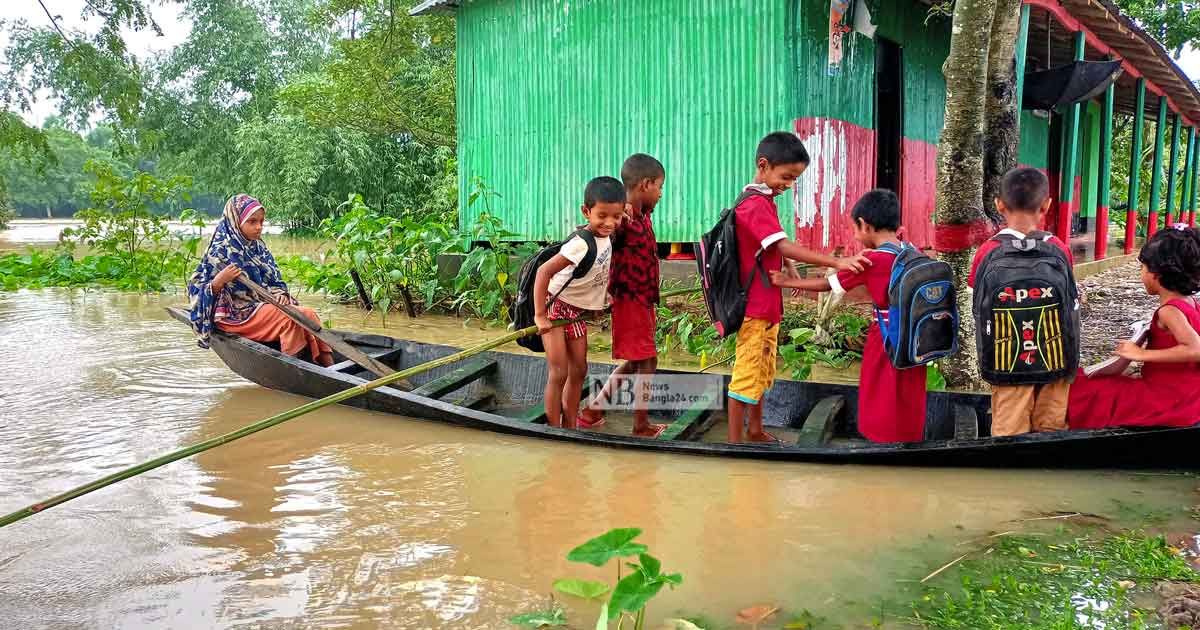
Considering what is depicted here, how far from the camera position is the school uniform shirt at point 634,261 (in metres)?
4.18

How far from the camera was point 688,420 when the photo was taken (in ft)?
13.7

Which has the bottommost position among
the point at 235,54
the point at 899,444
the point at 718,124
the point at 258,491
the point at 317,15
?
the point at 258,491

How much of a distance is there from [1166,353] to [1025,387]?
0.49 m

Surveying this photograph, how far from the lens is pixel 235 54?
26156 mm

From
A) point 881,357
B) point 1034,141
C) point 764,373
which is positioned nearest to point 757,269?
point 764,373

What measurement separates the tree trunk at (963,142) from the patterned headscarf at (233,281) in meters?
4.12

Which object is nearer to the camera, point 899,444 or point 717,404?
point 899,444

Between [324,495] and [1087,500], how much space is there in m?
3.10

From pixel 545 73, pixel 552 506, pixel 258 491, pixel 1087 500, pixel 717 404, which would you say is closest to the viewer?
pixel 1087 500

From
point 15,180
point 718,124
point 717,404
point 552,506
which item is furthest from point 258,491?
point 15,180

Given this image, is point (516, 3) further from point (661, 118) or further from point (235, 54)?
point (235, 54)

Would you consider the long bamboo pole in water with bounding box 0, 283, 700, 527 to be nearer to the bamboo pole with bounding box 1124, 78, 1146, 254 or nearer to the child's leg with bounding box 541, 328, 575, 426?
the child's leg with bounding box 541, 328, 575, 426

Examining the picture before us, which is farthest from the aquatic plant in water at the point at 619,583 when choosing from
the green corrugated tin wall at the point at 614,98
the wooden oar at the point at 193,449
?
the green corrugated tin wall at the point at 614,98

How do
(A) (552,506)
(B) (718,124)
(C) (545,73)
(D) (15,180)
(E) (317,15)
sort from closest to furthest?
1. (A) (552,506)
2. (B) (718,124)
3. (C) (545,73)
4. (E) (317,15)
5. (D) (15,180)
